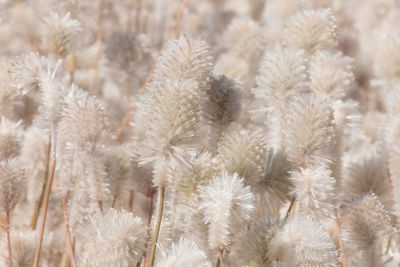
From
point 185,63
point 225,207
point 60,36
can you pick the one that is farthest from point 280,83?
point 60,36

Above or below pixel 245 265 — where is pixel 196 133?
above

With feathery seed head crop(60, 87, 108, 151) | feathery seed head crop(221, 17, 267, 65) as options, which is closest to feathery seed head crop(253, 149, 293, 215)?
feathery seed head crop(60, 87, 108, 151)

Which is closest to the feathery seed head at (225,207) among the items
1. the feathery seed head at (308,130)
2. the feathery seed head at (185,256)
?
the feathery seed head at (185,256)

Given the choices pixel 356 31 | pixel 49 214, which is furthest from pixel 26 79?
pixel 356 31

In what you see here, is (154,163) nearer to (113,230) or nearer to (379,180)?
(113,230)

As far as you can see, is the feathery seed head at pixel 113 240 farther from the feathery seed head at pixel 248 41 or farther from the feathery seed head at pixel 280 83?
the feathery seed head at pixel 248 41

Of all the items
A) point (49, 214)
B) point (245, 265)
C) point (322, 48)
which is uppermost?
point (322, 48)

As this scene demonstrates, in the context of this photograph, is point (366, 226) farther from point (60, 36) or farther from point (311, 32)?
point (60, 36)
